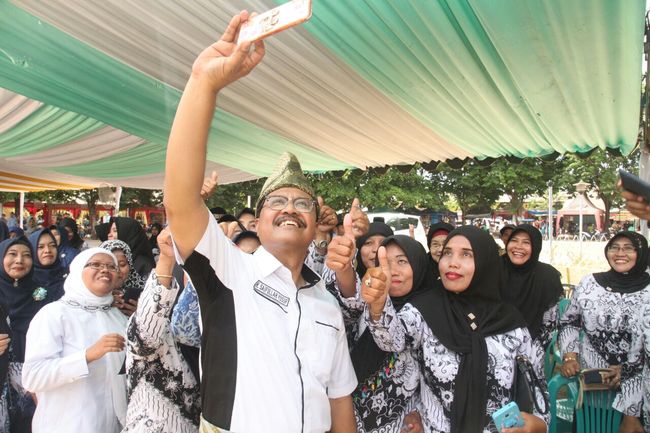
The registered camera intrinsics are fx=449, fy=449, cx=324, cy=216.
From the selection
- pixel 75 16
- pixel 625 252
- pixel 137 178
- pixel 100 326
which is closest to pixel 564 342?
pixel 625 252

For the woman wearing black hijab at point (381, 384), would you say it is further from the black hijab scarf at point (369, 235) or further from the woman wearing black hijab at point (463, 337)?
the black hijab scarf at point (369, 235)

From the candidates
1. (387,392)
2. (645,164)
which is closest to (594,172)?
(645,164)

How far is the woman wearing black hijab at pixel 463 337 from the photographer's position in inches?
75.4

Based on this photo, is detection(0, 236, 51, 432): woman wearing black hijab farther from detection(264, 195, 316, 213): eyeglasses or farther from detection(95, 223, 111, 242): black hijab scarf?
detection(264, 195, 316, 213): eyeglasses

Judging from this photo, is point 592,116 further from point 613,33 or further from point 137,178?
point 137,178

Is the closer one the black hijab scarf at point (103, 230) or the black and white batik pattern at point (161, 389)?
the black and white batik pattern at point (161, 389)

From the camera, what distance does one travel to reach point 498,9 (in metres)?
2.41

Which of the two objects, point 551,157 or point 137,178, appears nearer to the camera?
point 551,157

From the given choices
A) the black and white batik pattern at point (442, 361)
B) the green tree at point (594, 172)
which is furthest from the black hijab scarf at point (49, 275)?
the green tree at point (594, 172)

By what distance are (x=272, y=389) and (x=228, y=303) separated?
0.28 m

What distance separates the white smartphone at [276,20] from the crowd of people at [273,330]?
52 millimetres

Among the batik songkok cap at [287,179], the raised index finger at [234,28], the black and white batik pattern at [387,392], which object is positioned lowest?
the black and white batik pattern at [387,392]

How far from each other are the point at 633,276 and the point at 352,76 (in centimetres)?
271

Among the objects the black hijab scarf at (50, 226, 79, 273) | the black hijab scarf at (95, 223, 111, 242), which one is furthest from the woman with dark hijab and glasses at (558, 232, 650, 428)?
the black hijab scarf at (50, 226, 79, 273)
